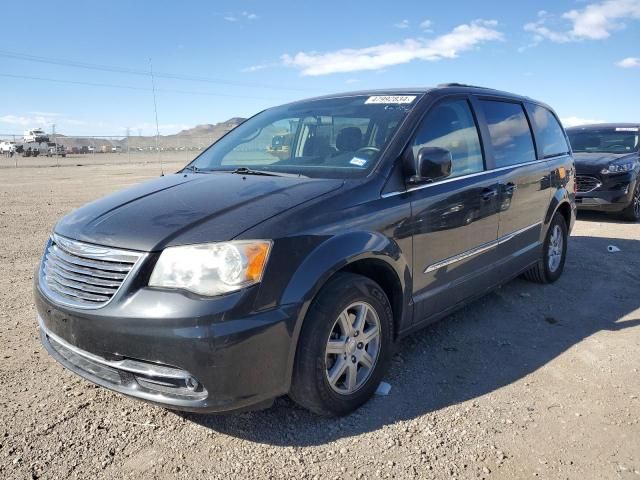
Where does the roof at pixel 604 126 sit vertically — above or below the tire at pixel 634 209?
above

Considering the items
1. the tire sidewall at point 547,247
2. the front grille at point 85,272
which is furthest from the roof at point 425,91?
the front grille at point 85,272

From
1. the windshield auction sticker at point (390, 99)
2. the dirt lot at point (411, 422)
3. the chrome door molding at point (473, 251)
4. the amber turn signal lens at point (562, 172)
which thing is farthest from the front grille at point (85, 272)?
the amber turn signal lens at point (562, 172)

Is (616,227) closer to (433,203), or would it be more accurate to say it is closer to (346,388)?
(433,203)

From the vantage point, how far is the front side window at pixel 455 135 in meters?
3.40

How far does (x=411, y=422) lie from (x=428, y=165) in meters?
1.44

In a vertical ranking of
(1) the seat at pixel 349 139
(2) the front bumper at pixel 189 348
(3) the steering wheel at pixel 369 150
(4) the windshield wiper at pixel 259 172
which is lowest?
(2) the front bumper at pixel 189 348

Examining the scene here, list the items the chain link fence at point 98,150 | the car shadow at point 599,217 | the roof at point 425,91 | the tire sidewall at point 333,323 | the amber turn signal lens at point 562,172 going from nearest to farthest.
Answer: the tire sidewall at point 333,323
the roof at point 425,91
the amber turn signal lens at point 562,172
the car shadow at point 599,217
the chain link fence at point 98,150

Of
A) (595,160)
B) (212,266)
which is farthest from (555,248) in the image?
(595,160)

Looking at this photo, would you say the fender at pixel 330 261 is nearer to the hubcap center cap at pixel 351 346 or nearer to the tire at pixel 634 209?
the hubcap center cap at pixel 351 346

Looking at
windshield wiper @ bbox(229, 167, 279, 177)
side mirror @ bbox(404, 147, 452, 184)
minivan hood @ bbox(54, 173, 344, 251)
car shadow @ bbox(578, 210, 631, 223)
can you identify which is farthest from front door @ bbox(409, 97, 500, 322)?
car shadow @ bbox(578, 210, 631, 223)

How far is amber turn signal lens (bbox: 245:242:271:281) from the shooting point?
234 cm

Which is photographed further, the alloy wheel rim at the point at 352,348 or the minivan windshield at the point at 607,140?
the minivan windshield at the point at 607,140

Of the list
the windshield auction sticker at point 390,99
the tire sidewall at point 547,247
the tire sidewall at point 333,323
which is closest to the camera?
the tire sidewall at point 333,323

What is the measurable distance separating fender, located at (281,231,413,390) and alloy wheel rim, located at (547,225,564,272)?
294 cm
